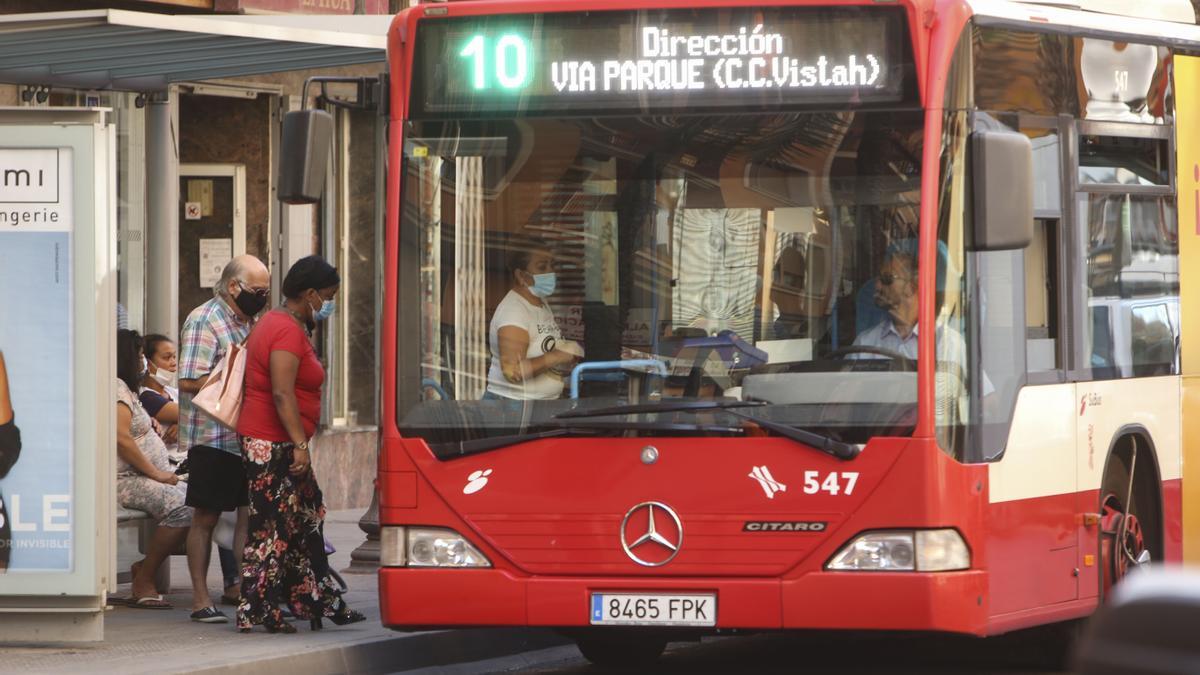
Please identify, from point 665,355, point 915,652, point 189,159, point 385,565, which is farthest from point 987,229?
point 189,159

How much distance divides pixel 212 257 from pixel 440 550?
958cm

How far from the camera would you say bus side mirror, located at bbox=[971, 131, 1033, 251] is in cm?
764

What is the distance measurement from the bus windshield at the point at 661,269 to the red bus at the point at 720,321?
0.4 inches

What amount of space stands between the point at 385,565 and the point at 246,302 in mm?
2548

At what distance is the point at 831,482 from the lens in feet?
25.4

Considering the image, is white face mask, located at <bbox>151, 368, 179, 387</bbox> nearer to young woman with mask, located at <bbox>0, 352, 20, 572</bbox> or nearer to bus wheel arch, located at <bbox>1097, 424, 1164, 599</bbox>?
young woman with mask, located at <bbox>0, 352, 20, 572</bbox>

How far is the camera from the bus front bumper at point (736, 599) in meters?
7.66

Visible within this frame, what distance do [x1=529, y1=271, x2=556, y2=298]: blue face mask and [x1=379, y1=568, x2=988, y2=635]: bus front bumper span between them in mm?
1017

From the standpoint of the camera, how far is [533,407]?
8070mm

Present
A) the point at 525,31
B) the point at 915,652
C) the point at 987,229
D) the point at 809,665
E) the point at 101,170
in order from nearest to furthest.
A: 1. the point at 987,229
2. the point at 525,31
3. the point at 101,170
4. the point at 809,665
5. the point at 915,652

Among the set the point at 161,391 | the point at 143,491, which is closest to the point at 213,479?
the point at 143,491

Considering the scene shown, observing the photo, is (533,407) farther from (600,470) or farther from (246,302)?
(246,302)

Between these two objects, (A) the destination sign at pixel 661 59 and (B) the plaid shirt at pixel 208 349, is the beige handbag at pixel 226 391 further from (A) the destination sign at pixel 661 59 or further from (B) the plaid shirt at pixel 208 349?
(A) the destination sign at pixel 661 59

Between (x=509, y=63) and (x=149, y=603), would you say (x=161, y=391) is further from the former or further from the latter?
(x=509, y=63)
